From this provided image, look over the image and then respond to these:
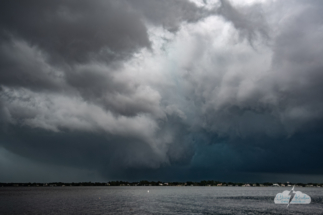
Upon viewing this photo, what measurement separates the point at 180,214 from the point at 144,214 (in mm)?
11678

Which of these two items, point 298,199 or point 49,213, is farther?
point 298,199

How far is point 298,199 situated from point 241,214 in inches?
3063

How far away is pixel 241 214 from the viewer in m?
82.6

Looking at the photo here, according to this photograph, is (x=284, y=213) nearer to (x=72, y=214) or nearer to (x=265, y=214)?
(x=265, y=214)

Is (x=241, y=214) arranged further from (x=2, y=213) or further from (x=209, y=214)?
(x=2, y=213)

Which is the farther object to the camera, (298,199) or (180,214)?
(298,199)

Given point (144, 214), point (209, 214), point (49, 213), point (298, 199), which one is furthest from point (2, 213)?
point (298, 199)

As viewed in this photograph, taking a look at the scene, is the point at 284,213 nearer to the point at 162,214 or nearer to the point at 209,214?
the point at 209,214

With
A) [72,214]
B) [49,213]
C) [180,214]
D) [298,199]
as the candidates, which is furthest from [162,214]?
[298,199]

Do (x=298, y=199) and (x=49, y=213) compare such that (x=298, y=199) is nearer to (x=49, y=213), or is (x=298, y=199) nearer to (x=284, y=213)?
(x=284, y=213)

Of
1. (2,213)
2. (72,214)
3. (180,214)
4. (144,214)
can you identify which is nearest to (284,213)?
(180,214)

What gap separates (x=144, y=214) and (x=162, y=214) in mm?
5876

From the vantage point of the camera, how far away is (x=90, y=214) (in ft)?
268

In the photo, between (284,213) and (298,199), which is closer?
(284,213)
